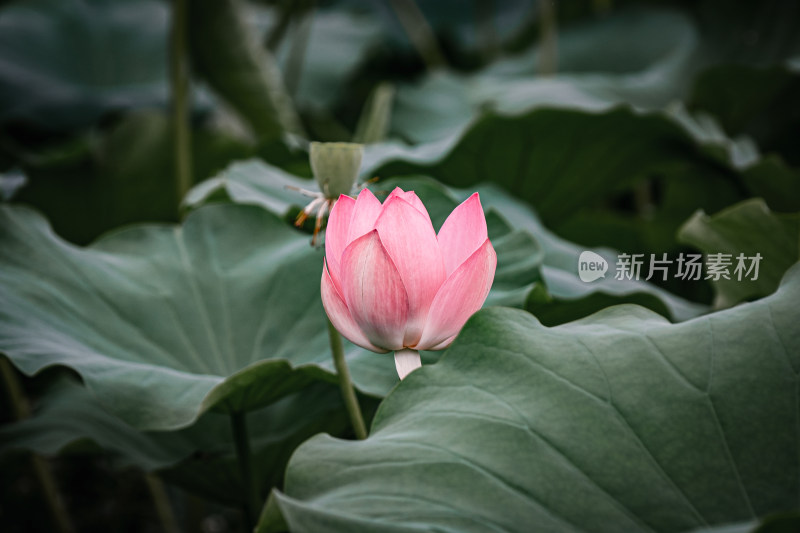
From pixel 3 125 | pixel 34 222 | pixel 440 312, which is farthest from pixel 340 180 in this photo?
pixel 3 125

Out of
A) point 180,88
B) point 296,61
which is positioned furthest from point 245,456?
point 296,61

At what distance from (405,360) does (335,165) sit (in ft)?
0.51

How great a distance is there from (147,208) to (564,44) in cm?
153

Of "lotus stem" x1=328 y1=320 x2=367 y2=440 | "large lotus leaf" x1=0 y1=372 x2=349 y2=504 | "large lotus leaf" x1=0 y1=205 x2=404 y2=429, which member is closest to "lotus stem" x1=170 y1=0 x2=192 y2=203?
"large lotus leaf" x1=0 y1=205 x2=404 y2=429

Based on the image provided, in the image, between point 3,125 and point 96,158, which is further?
point 3,125

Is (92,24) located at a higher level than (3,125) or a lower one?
higher

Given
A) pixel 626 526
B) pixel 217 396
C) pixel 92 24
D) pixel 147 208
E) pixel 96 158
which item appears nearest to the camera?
pixel 626 526

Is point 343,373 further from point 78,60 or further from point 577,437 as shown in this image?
point 78,60

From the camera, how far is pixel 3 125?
6.92 feet

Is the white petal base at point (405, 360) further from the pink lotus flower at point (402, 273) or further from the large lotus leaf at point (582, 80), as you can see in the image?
the large lotus leaf at point (582, 80)

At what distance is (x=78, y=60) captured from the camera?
2.20 m

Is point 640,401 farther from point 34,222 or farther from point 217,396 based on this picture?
point 34,222

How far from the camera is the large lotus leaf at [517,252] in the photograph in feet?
2.59

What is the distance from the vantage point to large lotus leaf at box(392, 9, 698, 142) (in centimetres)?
151
